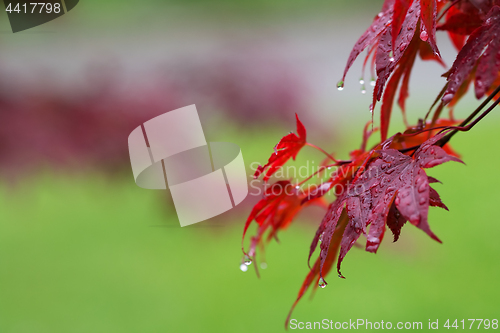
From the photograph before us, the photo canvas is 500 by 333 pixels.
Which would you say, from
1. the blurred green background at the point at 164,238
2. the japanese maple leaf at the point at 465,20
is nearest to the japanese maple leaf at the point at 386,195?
the japanese maple leaf at the point at 465,20

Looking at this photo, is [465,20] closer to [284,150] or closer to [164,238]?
[284,150]

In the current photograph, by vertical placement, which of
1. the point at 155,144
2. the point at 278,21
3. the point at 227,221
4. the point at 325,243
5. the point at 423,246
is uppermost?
the point at 278,21

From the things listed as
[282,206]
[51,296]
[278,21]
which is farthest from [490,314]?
[278,21]

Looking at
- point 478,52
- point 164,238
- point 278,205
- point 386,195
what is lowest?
point 164,238

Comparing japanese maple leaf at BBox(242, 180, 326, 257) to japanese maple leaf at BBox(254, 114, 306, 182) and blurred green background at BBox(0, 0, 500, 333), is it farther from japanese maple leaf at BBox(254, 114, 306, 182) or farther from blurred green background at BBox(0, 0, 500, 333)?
blurred green background at BBox(0, 0, 500, 333)

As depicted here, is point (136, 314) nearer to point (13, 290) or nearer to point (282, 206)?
point (13, 290)

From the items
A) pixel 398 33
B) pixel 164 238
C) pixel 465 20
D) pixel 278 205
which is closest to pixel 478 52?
pixel 398 33

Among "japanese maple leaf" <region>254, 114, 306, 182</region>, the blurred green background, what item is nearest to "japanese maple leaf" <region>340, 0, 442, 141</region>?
"japanese maple leaf" <region>254, 114, 306, 182</region>

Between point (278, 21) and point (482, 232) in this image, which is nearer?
point (482, 232)

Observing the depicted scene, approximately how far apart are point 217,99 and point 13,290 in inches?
→ 54.3

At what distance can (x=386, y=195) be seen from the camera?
1.19 ft

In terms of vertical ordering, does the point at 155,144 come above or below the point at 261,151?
above

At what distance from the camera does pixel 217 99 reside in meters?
2.15

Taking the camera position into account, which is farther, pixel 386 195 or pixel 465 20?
pixel 465 20
